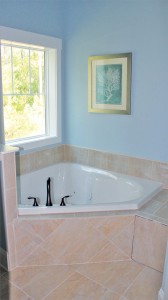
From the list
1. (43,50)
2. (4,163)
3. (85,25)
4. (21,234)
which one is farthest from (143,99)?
(21,234)

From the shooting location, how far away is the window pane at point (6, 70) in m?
2.89

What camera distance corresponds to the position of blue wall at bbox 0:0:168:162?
105 inches

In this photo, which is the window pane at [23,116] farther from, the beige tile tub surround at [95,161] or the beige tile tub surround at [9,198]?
the beige tile tub surround at [9,198]

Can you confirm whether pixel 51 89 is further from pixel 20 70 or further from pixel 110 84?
pixel 110 84

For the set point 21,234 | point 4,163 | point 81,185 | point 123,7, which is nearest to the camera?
point 4,163

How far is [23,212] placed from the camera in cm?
226

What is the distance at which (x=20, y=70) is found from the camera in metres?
3.09

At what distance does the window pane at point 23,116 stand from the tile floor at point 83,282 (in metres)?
1.50

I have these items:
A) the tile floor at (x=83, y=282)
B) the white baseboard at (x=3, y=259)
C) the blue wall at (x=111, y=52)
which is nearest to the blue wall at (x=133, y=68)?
the blue wall at (x=111, y=52)

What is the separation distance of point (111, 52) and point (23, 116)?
1.24 meters

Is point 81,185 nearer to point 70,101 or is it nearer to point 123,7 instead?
point 70,101

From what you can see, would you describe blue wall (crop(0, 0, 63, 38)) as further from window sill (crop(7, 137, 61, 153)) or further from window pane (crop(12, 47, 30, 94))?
window sill (crop(7, 137, 61, 153))

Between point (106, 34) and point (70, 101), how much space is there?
902mm

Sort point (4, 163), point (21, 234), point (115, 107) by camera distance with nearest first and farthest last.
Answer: point (4, 163)
point (21, 234)
point (115, 107)
